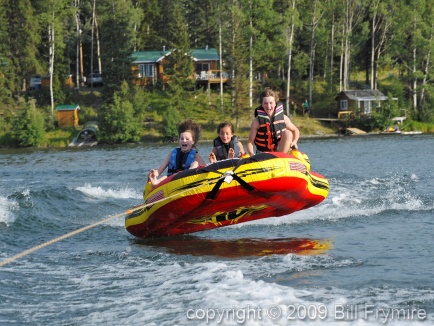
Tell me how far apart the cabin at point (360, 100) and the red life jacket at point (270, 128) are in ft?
133

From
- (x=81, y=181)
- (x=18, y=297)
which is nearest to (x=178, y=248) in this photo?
(x=18, y=297)

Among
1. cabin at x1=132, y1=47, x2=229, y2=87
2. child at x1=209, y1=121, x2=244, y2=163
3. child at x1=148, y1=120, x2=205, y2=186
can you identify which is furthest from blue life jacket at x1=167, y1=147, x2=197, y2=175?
cabin at x1=132, y1=47, x2=229, y2=87

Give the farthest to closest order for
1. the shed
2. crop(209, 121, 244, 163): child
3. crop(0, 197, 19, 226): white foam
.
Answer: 1. the shed
2. crop(0, 197, 19, 226): white foam
3. crop(209, 121, 244, 163): child

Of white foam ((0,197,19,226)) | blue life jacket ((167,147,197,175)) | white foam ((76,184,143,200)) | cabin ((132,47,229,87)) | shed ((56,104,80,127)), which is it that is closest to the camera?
blue life jacket ((167,147,197,175))

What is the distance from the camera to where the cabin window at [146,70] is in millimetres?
57625

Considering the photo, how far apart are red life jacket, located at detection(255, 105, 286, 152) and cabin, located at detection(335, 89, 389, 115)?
4058 centimetres

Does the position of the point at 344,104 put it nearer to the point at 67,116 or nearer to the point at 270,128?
the point at 67,116

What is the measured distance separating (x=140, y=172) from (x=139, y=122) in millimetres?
21668

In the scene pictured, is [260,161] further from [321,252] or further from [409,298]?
[409,298]

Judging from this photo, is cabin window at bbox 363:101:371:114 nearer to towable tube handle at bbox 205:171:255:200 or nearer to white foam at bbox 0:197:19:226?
white foam at bbox 0:197:19:226

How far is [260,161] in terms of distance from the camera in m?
10.6

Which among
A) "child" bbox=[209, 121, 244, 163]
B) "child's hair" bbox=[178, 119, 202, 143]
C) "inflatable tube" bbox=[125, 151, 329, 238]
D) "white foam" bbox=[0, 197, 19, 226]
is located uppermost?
"child's hair" bbox=[178, 119, 202, 143]

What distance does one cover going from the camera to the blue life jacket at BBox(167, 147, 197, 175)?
454 inches

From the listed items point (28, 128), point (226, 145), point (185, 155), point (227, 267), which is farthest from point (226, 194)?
point (28, 128)
